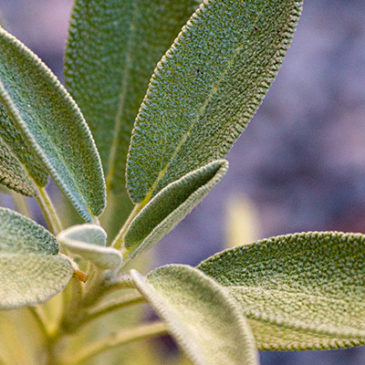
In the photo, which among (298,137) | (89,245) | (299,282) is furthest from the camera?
(298,137)

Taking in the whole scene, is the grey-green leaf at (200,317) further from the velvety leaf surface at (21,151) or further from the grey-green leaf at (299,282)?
the velvety leaf surface at (21,151)

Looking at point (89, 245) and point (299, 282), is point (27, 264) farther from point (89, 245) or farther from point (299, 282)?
point (299, 282)


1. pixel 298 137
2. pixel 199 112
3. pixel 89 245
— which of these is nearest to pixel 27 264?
pixel 89 245

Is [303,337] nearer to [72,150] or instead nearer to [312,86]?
[72,150]

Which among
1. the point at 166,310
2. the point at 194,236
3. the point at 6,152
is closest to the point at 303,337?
the point at 166,310

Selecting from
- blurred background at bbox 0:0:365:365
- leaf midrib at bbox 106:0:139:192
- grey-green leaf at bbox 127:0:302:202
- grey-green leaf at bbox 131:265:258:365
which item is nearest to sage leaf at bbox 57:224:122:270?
grey-green leaf at bbox 131:265:258:365

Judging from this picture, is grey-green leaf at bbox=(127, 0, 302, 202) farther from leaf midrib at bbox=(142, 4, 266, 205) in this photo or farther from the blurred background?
the blurred background

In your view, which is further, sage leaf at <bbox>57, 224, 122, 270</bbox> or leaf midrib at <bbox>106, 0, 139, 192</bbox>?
leaf midrib at <bbox>106, 0, 139, 192</bbox>
